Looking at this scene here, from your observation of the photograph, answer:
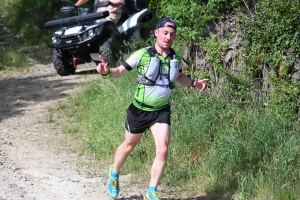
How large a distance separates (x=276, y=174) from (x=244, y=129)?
95 cm

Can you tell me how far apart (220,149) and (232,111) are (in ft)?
2.59

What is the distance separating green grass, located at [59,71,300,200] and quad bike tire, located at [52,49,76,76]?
3.95m

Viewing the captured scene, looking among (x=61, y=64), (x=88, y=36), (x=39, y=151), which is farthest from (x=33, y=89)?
(x=39, y=151)

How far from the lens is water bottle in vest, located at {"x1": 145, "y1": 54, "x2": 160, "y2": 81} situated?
543cm

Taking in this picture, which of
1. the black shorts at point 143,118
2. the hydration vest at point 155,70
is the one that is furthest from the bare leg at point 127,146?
the hydration vest at point 155,70

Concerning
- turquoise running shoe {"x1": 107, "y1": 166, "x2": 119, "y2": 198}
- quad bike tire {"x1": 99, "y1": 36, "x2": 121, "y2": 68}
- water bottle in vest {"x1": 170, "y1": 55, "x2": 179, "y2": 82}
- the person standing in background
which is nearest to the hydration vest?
water bottle in vest {"x1": 170, "y1": 55, "x2": 179, "y2": 82}

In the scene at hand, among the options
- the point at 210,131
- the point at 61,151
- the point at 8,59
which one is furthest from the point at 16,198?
the point at 8,59

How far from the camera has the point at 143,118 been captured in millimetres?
5566

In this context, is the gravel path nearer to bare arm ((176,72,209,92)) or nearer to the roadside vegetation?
the roadside vegetation

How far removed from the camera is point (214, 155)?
6.23 m

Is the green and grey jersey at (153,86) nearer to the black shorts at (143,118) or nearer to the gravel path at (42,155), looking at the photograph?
the black shorts at (143,118)

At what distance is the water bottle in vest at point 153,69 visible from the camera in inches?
214

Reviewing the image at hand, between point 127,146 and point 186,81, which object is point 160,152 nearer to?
point 127,146

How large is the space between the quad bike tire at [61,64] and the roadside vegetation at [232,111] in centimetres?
357
